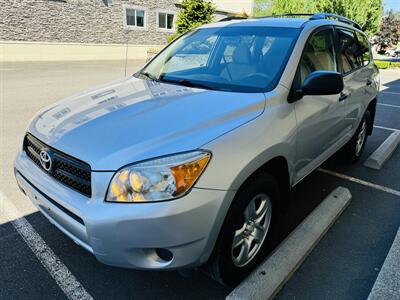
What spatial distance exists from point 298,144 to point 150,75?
154 cm

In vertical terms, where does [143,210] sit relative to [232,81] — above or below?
below

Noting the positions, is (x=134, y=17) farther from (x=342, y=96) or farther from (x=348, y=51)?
(x=342, y=96)

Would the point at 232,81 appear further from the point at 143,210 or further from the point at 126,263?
the point at 126,263

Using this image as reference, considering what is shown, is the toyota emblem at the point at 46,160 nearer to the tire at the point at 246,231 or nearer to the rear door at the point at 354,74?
the tire at the point at 246,231

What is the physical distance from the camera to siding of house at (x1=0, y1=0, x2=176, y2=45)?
1582cm

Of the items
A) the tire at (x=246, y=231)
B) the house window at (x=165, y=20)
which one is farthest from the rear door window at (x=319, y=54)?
the house window at (x=165, y=20)

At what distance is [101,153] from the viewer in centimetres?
189

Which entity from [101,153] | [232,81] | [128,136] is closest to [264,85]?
[232,81]

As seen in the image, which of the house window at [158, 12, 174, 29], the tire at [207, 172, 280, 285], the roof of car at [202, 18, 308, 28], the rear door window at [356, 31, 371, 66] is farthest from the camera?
the house window at [158, 12, 174, 29]

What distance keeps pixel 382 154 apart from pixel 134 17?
1927cm

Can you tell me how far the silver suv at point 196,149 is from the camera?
1801mm

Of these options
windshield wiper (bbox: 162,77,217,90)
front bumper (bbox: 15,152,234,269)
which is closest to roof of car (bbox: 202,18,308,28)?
windshield wiper (bbox: 162,77,217,90)

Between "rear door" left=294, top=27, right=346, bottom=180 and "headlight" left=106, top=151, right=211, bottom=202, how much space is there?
3.80 ft

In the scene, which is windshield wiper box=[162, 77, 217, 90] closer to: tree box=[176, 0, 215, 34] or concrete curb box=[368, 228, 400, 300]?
concrete curb box=[368, 228, 400, 300]
